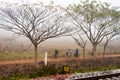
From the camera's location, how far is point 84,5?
37250 millimetres

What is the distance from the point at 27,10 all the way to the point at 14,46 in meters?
27.4

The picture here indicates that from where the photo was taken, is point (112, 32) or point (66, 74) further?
point (112, 32)

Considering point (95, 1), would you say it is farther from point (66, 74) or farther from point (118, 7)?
point (66, 74)

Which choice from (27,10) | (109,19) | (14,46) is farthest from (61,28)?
(14,46)

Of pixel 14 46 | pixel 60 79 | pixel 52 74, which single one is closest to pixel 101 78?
pixel 60 79

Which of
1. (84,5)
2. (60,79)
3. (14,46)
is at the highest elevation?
(84,5)

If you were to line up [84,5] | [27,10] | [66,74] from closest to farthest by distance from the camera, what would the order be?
[66,74], [27,10], [84,5]

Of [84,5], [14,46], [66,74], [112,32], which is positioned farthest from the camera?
[14,46]

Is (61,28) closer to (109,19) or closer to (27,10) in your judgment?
(27,10)

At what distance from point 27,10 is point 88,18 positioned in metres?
11.2

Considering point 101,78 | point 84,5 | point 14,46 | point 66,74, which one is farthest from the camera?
point 14,46

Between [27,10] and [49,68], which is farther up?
[27,10]

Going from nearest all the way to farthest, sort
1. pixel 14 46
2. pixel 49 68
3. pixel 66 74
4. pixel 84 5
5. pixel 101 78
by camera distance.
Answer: pixel 101 78
pixel 66 74
pixel 49 68
pixel 84 5
pixel 14 46

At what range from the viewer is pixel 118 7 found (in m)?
39.4
